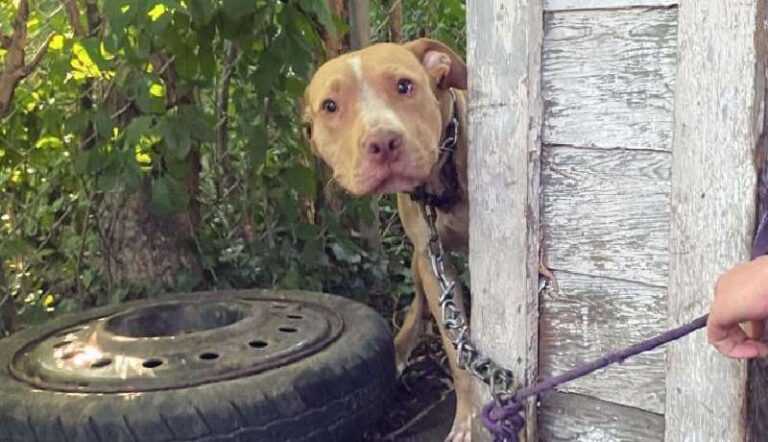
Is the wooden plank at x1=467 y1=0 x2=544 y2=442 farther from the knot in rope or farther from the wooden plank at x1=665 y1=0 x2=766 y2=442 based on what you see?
the wooden plank at x1=665 y1=0 x2=766 y2=442

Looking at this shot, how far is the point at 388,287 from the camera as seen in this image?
4453 mm

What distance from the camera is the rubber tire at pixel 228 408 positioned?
236 cm

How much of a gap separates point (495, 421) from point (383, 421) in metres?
1.26

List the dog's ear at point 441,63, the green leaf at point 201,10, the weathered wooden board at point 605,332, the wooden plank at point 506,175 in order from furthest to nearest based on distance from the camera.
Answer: the green leaf at point 201,10 → the dog's ear at point 441,63 → the wooden plank at point 506,175 → the weathered wooden board at point 605,332

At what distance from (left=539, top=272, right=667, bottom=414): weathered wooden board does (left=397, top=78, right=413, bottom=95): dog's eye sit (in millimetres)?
728

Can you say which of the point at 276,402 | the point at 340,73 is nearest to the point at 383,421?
the point at 276,402

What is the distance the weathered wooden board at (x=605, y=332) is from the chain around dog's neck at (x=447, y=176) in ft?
2.17

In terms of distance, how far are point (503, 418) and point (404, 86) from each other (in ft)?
3.28

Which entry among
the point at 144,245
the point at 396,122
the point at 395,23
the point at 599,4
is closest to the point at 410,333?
the point at 144,245

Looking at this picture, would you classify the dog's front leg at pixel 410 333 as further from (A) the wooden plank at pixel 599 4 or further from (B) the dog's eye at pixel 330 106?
(A) the wooden plank at pixel 599 4

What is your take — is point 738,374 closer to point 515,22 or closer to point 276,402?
point 515,22

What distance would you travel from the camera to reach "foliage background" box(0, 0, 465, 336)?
11.6 feet

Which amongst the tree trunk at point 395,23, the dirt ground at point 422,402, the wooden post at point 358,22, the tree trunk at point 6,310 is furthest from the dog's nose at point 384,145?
the tree trunk at point 395,23

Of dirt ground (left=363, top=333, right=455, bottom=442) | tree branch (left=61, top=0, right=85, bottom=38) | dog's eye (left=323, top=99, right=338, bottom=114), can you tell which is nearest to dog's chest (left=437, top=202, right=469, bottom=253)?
dog's eye (left=323, top=99, right=338, bottom=114)
